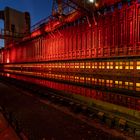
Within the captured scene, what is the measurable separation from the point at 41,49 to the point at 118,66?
9.79 meters

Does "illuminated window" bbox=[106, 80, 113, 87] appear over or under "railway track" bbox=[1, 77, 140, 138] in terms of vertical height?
over

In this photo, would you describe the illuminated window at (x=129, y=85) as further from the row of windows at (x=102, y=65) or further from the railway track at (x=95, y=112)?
the railway track at (x=95, y=112)

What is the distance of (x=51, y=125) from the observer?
15.5 ft

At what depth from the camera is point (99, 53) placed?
8891 mm

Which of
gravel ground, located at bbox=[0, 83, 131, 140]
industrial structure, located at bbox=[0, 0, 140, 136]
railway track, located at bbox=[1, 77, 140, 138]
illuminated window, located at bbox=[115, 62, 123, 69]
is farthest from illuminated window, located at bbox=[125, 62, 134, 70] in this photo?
gravel ground, located at bbox=[0, 83, 131, 140]

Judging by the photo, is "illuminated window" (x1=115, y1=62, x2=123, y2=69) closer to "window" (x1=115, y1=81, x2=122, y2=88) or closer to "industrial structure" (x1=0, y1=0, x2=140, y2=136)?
"industrial structure" (x1=0, y1=0, x2=140, y2=136)

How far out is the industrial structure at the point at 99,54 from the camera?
4.97m

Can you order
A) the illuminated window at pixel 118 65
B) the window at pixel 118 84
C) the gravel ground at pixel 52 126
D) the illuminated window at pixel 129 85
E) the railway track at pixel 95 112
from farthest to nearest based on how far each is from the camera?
the illuminated window at pixel 118 65 < the window at pixel 118 84 < the illuminated window at pixel 129 85 < the gravel ground at pixel 52 126 < the railway track at pixel 95 112

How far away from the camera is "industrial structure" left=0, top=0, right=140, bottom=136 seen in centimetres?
497

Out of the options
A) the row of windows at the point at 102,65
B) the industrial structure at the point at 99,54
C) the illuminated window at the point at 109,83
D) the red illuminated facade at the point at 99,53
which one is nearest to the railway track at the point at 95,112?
the industrial structure at the point at 99,54

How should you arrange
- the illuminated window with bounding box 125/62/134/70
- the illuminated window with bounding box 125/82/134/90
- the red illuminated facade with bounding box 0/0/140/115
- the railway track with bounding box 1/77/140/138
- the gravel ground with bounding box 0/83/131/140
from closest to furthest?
the railway track with bounding box 1/77/140/138 < the gravel ground with bounding box 0/83/131/140 < the illuminated window with bounding box 125/82/134/90 < the red illuminated facade with bounding box 0/0/140/115 < the illuminated window with bounding box 125/62/134/70

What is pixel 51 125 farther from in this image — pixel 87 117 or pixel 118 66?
pixel 118 66

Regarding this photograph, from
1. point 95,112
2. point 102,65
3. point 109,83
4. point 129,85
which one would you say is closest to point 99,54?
point 102,65

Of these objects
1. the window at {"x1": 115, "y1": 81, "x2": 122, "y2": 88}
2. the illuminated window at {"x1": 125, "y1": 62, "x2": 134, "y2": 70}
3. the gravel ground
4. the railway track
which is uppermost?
the illuminated window at {"x1": 125, "y1": 62, "x2": 134, "y2": 70}
